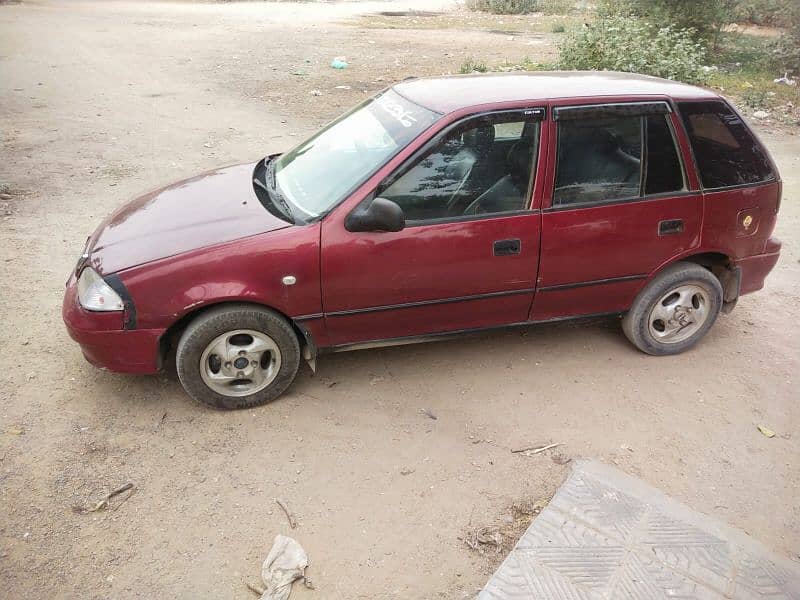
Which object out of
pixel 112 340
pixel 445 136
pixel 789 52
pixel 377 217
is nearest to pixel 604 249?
pixel 445 136

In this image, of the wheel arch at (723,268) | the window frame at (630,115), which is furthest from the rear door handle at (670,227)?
the wheel arch at (723,268)

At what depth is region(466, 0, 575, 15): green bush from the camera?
25.3 metres

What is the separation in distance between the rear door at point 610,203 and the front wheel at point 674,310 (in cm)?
18

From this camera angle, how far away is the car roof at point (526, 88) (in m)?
3.72

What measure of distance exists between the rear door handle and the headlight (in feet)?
10.2

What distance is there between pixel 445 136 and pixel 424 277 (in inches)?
31.0

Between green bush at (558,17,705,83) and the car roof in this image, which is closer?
the car roof

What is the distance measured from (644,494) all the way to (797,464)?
0.99 metres

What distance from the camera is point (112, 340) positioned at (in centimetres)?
343

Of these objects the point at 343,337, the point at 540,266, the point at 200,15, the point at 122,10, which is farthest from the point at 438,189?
the point at 122,10

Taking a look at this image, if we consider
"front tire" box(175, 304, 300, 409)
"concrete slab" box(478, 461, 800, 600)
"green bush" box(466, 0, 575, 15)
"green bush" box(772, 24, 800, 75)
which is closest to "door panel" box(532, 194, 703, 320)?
"concrete slab" box(478, 461, 800, 600)

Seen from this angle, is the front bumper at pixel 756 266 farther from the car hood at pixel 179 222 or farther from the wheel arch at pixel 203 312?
the car hood at pixel 179 222

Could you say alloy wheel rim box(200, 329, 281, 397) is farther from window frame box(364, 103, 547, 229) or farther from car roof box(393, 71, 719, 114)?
car roof box(393, 71, 719, 114)

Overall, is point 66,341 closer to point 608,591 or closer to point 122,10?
point 608,591
